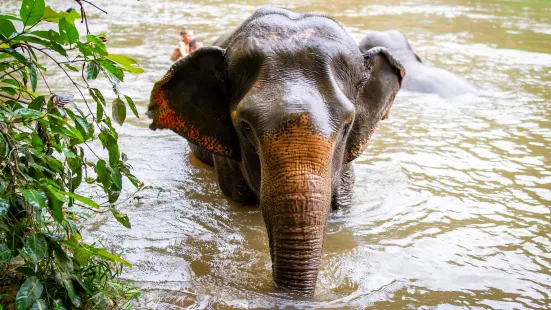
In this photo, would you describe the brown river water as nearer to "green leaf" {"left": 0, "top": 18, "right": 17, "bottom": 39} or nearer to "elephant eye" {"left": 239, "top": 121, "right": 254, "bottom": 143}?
"elephant eye" {"left": 239, "top": 121, "right": 254, "bottom": 143}

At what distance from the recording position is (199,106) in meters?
3.51

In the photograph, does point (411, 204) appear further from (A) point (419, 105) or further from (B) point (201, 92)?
(A) point (419, 105)

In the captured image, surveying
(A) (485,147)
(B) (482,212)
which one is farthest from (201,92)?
(A) (485,147)

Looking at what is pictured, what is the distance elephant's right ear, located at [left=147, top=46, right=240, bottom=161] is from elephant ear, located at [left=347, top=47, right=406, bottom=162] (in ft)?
2.18

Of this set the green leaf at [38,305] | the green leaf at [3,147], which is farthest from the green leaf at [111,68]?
the green leaf at [38,305]

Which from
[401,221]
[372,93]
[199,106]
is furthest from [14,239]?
[401,221]

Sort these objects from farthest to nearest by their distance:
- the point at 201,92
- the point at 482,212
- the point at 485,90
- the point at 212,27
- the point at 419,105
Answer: the point at 212,27 → the point at 485,90 → the point at 419,105 → the point at 482,212 → the point at 201,92

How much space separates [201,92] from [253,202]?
3.60 ft

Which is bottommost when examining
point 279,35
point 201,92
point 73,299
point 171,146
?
point 171,146

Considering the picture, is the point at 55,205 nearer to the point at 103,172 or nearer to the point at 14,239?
the point at 14,239

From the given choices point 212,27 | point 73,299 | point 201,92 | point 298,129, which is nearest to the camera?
point 73,299

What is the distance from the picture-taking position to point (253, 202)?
4.33m

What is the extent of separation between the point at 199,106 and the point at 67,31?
1.32 m

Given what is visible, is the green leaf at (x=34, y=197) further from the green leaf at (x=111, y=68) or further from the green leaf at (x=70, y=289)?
the green leaf at (x=111, y=68)
